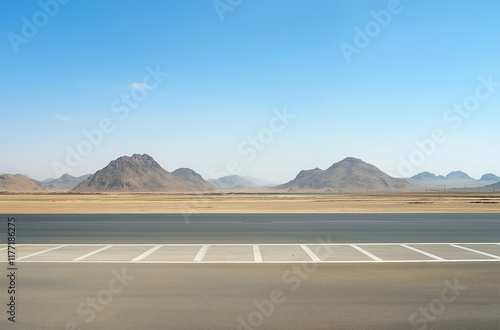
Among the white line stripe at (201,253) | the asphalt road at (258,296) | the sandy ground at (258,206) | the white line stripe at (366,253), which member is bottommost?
the asphalt road at (258,296)

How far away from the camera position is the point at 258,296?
7.50 m

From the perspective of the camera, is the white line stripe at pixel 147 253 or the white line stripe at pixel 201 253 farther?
the white line stripe at pixel 147 253

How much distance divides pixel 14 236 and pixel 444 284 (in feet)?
54.5

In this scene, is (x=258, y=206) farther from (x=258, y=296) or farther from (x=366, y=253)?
(x=258, y=296)

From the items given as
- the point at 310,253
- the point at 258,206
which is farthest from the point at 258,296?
the point at 258,206

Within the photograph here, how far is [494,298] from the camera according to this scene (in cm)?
729

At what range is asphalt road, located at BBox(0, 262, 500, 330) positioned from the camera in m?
6.14

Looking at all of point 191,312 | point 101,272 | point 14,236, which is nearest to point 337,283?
point 191,312

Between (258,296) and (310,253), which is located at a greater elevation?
(310,253)

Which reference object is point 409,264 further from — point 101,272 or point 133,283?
point 101,272

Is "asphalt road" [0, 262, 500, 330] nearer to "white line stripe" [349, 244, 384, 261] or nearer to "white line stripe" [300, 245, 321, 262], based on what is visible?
"white line stripe" [300, 245, 321, 262]

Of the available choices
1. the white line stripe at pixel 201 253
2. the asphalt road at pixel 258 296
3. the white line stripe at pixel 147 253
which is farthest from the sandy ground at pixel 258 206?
the asphalt road at pixel 258 296

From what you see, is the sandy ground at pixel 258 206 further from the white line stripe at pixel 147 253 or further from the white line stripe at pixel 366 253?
the white line stripe at pixel 366 253

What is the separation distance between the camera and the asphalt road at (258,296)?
6.14m
